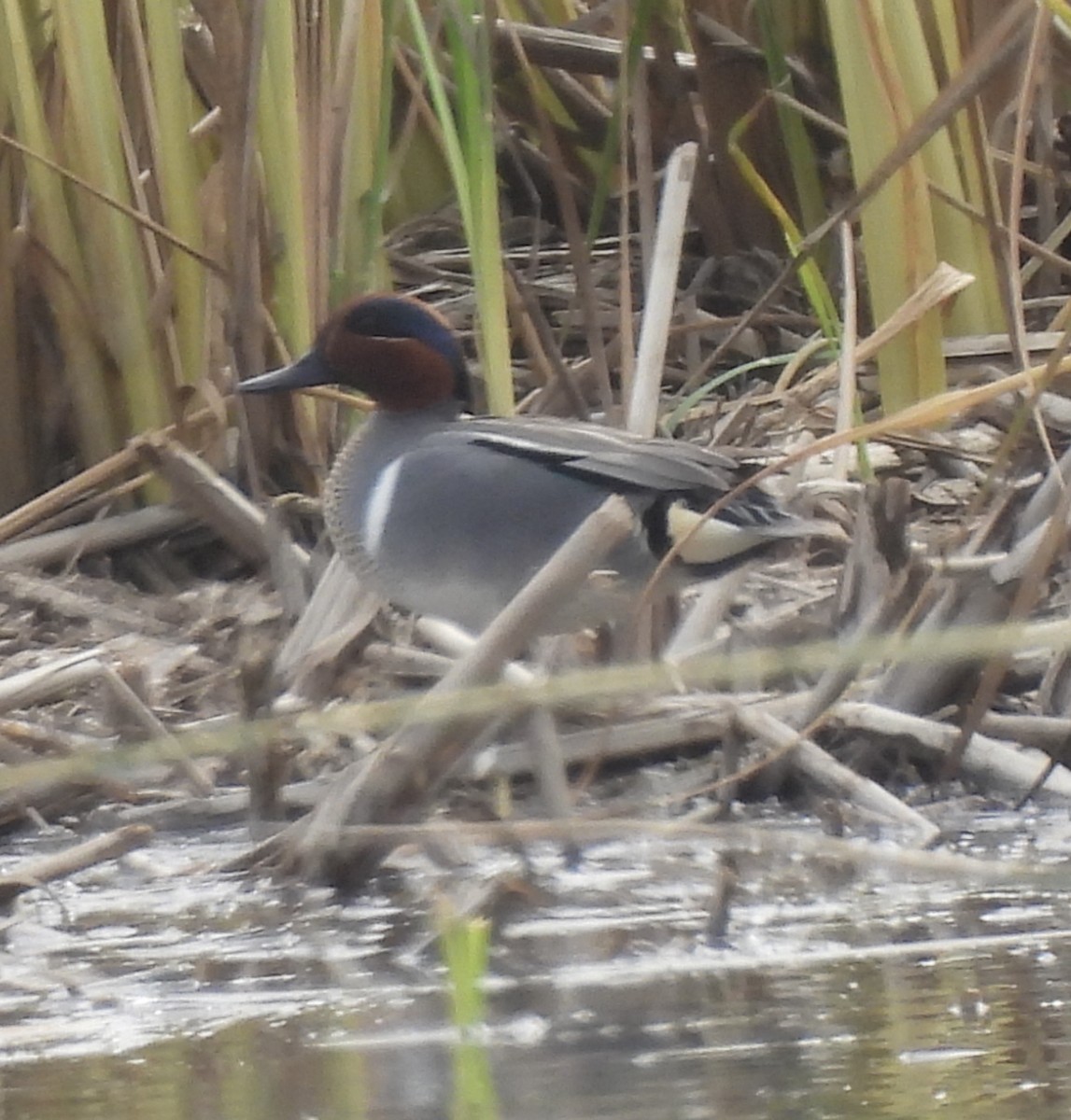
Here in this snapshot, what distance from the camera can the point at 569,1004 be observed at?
82.9 inches

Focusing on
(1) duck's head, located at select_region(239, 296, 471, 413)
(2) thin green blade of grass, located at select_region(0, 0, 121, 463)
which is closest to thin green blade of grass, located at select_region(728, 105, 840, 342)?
(1) duck's head, located at select_region(239, 296, 471, 413)

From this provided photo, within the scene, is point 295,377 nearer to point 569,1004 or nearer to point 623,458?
point 623,458

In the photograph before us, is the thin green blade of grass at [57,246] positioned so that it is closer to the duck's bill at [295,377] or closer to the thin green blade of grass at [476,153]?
the duck's bill at [295,377]

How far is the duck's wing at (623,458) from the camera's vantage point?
345 cm

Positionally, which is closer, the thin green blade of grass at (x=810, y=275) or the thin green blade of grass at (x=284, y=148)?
the thin green blade of grass at (x=810, y=275)

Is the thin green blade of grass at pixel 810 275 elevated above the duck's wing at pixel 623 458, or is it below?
above

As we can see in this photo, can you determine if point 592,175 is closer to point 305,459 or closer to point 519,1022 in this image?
point 305,459

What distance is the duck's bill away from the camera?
389 cm

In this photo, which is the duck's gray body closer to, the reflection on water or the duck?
the duck

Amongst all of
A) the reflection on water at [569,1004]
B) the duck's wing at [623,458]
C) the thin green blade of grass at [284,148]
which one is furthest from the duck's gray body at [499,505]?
the reflection on water at [569,1004]

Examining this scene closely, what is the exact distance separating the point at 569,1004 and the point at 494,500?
1683mm

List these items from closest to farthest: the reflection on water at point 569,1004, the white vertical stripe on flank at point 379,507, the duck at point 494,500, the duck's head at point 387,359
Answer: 1. the reflection on water at point 569,1004
2. the duck at point 494,500
3. the white vertical stripe on flank at point 379,507
4. the duck's head at point 387,359

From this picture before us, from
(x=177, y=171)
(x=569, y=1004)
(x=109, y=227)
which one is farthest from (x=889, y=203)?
(x=569, y=1004)

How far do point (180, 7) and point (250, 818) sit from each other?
1685 millimetres
